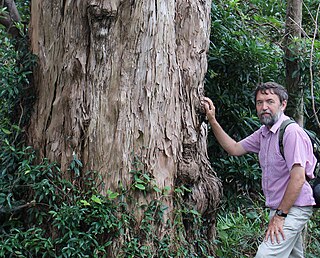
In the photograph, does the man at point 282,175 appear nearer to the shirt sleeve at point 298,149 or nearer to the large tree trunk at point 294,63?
the shirt sleeve at point 298,149

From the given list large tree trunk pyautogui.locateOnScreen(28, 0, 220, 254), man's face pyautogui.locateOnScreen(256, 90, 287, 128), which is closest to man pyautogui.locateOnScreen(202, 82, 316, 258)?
man's face pyautogui.locateOnScreen(256, 90, 287, 128)

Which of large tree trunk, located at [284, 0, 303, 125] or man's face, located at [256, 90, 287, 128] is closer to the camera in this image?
man's face, located at [256, 90, 287, 128]

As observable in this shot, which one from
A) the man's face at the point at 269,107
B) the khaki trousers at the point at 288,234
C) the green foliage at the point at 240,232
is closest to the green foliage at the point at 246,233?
the green foliage at the point at 240,232

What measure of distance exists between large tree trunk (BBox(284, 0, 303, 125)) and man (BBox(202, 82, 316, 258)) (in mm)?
2625

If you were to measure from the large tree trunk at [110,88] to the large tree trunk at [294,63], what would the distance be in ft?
9.33

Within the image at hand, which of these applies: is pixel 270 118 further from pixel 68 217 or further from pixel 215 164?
pixel 215 164

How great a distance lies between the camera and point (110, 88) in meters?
5.16

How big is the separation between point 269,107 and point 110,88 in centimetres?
156

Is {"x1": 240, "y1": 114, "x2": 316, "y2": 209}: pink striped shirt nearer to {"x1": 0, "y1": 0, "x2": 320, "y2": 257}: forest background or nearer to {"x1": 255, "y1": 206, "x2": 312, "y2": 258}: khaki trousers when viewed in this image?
{"x1": 255, "y1": 206, "x2": 312, "y2": 258}: khaki trousers

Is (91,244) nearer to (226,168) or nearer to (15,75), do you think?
(15,75)

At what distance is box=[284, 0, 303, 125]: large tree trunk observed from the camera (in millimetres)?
7738

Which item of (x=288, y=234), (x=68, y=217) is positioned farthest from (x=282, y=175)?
(x=68, y=217)

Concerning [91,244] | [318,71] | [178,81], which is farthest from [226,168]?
[91,244]

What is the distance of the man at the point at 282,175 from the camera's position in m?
4.82
